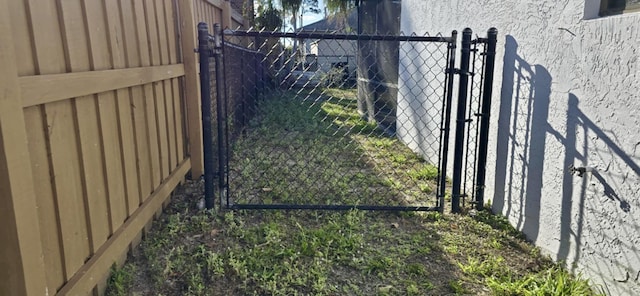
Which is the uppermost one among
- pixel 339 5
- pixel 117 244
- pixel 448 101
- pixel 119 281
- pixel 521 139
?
pixel 339 5

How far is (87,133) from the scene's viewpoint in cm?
197

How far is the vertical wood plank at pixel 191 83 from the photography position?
3.53 m

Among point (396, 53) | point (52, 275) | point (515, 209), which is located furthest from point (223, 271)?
point (396, 53)

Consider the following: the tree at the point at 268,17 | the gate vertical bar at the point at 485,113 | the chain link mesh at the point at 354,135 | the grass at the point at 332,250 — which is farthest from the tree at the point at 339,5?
the gate vertical bar at the point at 485,113

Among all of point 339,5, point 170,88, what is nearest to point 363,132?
point 170,88

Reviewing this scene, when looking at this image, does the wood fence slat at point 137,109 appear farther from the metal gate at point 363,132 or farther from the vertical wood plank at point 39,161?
the vertical wood plank at point 39,161

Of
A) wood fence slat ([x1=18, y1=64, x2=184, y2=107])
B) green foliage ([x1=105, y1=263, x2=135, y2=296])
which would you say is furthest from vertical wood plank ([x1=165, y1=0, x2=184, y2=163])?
green foliage ([x1=105, y1=263, x2=135, y2=296])

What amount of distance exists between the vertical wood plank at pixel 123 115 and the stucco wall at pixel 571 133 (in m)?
2.34

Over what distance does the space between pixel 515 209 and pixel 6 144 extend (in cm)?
282

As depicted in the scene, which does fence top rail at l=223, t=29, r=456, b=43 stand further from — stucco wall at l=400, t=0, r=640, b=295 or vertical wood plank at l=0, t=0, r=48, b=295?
vertical wood plank at l=0, t=0, r=48, b=295

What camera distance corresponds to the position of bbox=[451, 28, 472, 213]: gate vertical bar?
3084 mm

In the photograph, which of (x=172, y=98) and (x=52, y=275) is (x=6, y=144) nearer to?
(x=52, y=275)

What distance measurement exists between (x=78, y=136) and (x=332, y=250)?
1537mm

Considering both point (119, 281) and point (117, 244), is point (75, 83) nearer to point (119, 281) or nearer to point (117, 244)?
point (117, 244)
